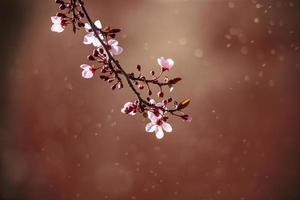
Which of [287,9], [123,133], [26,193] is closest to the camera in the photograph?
[287,9]

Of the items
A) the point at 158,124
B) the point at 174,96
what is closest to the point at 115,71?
the point at 158,124

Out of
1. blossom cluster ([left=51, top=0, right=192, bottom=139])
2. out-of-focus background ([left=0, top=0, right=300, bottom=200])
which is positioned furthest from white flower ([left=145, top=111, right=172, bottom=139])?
out-of-focus background ([left=0, top=0, right=300, bottom=200])

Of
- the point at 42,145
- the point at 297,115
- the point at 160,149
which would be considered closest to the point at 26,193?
the point at 42,145

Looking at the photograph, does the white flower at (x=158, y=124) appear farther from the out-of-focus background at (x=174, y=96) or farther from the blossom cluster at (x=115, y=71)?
the out-of-focus background at (x=174, y=96)

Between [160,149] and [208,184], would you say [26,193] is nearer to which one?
[160,149]

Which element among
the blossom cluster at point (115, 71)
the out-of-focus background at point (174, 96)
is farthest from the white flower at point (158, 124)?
the out-of-focus background at point (174, 96)

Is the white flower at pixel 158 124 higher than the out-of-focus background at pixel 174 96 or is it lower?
lower

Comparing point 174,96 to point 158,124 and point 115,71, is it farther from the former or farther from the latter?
point 115,71

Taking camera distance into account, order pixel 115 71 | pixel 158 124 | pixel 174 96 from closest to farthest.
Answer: pixel 115 71 → pixel 158 124 → pixel 174 96
